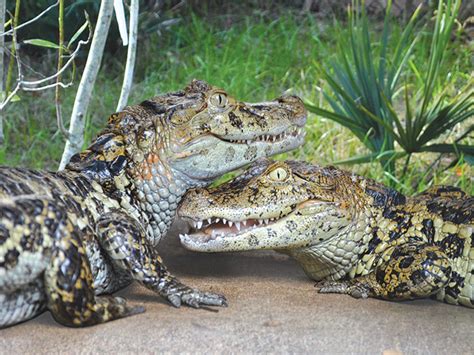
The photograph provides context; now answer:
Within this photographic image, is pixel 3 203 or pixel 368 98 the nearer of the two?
pixel 3 203

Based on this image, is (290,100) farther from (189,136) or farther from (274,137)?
(189,136)

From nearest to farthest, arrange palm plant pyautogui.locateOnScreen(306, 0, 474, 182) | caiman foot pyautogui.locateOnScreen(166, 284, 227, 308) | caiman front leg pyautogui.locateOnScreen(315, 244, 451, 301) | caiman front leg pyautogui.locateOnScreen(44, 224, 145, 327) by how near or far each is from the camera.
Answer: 1. caiman front leg pyautogui.locateOnScreen(44, 224, 145, 327)
2. caiman foot pyautogui.locateOnScreen(166, 284, 227, 308)
3. caiman front leg pyautogui.locateOnScreen(315, 244, 451, 301)
4. palm plant pyautogui.locateOnScreen(306, 0, 474, 182)

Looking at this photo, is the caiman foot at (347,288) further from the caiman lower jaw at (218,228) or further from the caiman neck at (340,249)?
the caiman lower jaw at (218,228)

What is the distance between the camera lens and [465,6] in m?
8.30

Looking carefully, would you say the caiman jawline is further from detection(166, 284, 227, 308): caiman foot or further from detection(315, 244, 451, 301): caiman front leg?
detection(315, 244, 451, 301): caiman front leg

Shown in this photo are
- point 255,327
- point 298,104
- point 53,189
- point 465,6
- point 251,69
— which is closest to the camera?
point 255,327

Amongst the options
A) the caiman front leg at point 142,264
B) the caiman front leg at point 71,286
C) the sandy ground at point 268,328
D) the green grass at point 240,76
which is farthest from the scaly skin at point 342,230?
the green grass at point 240,76

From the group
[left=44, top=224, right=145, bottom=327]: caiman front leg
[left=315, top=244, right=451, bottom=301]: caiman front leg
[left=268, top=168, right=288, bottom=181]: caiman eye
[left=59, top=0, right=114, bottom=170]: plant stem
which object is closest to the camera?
[left=44, top=224, right=145, bottom=327]: caiman front leg

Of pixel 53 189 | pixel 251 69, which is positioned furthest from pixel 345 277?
pixel 251 69

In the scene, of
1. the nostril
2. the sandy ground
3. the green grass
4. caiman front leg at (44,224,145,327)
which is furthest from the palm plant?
caiman front leg at (44,224,145,327)

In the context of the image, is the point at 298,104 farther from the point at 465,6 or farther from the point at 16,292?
the point at 465,6

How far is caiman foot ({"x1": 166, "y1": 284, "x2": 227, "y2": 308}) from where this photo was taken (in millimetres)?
3592

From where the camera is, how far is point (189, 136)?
4.07m

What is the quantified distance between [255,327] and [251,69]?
4.55 metres
